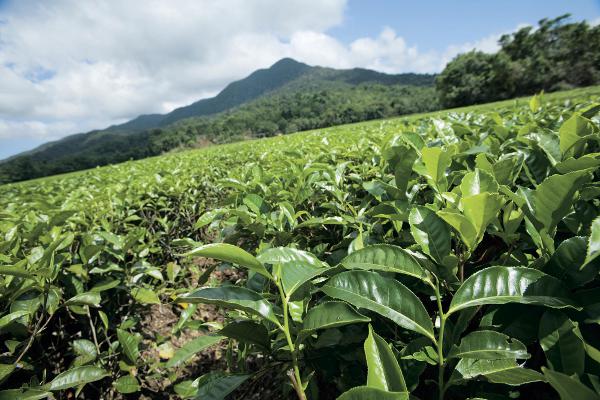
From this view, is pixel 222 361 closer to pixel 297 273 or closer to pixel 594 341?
pixel 297 273

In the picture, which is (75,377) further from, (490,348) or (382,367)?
(490,348)

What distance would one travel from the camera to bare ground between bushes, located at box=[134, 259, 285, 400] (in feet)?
5.75

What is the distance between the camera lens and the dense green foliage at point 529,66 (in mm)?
44500

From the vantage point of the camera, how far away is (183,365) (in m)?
2.20

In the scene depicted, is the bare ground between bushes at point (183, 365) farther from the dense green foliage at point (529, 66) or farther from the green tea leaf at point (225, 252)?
the dense green foliage at point (529, 66)

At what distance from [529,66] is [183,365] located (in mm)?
63080

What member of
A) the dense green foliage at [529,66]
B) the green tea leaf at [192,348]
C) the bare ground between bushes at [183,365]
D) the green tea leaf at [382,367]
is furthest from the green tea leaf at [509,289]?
the dense green foliage at [529,66]

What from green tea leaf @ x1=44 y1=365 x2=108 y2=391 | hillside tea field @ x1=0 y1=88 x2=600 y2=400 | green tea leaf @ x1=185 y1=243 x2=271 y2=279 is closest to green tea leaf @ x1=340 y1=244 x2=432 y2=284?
hillside tea field @ x1=0 y1=88 x2=600 y2=400

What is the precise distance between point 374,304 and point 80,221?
8.23 feet

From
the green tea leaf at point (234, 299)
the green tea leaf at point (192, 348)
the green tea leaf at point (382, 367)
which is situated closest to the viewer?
the green tea leaf at point (382, 367)

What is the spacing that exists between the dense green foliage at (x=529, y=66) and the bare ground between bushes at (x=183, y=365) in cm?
5776

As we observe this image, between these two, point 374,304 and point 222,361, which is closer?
point 374,304

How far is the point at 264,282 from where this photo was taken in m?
1.17

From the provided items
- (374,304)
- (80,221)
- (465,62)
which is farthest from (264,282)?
(465,62)
